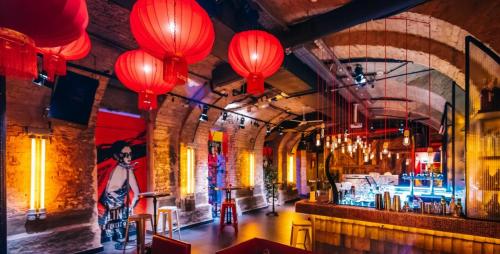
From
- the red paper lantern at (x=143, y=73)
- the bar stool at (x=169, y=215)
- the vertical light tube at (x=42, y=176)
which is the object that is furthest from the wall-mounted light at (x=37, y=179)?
the red paper lantern at (x=143, y=73)

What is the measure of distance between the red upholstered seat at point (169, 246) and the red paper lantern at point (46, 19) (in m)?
1.96

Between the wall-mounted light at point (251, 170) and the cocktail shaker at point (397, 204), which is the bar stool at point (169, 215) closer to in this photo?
the wall-mounted light at point (251, 170)

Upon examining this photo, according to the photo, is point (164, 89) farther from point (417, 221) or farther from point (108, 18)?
point (417, 221)

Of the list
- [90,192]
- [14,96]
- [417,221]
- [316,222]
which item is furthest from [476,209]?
[14,96]

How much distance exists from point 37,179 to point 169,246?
3.54 metres

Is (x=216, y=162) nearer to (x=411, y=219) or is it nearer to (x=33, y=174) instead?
(x=33, y=174)

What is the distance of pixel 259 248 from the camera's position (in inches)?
112

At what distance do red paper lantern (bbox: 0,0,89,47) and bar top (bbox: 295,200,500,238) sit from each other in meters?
4.18

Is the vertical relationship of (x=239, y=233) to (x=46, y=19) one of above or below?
below

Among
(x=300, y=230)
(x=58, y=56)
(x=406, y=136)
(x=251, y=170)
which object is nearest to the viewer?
(x=58, y=56)

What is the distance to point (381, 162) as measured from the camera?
14570mm

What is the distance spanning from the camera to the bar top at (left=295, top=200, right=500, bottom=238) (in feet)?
10.8

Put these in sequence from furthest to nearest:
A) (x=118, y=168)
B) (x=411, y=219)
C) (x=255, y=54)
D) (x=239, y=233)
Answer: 1. (x=239, y=233)
2. (x=118, y=168)
3. (x=411, y=219)
4. (x=255, y=54)

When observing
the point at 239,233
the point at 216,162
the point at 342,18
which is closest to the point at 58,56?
the point at 342,18
